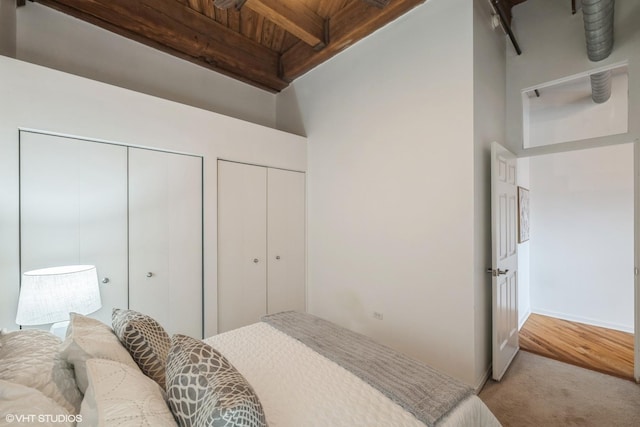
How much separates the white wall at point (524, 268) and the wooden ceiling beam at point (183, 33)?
346 cm

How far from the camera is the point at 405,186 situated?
246 cm

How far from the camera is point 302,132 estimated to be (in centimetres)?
356

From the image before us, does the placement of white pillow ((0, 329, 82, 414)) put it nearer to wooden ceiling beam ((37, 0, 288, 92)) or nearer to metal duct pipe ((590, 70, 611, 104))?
wooden ceiling beam ((37, 0, 288, 92))

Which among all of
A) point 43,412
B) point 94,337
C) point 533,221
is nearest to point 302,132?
point 94,337

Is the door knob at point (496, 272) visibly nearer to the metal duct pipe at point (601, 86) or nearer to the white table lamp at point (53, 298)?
the metal duct pipe at point (601, 86)

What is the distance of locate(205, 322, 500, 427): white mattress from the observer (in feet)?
3.45

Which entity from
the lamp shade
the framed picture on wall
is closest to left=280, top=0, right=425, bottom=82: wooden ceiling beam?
the framed picture on wall

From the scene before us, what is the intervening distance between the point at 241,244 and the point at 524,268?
12.2 feet

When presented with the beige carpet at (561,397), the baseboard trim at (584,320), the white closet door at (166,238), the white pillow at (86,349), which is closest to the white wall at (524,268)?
the baseboard trim at (584,320)

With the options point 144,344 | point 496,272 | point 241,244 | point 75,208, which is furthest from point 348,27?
point 144,344

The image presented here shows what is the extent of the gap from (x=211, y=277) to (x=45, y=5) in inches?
107

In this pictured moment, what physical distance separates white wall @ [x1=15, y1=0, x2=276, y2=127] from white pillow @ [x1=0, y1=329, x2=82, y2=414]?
7.80ft

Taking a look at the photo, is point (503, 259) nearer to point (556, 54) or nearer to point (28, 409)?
point (556, 54)

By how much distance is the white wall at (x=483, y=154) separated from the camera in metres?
2.14
